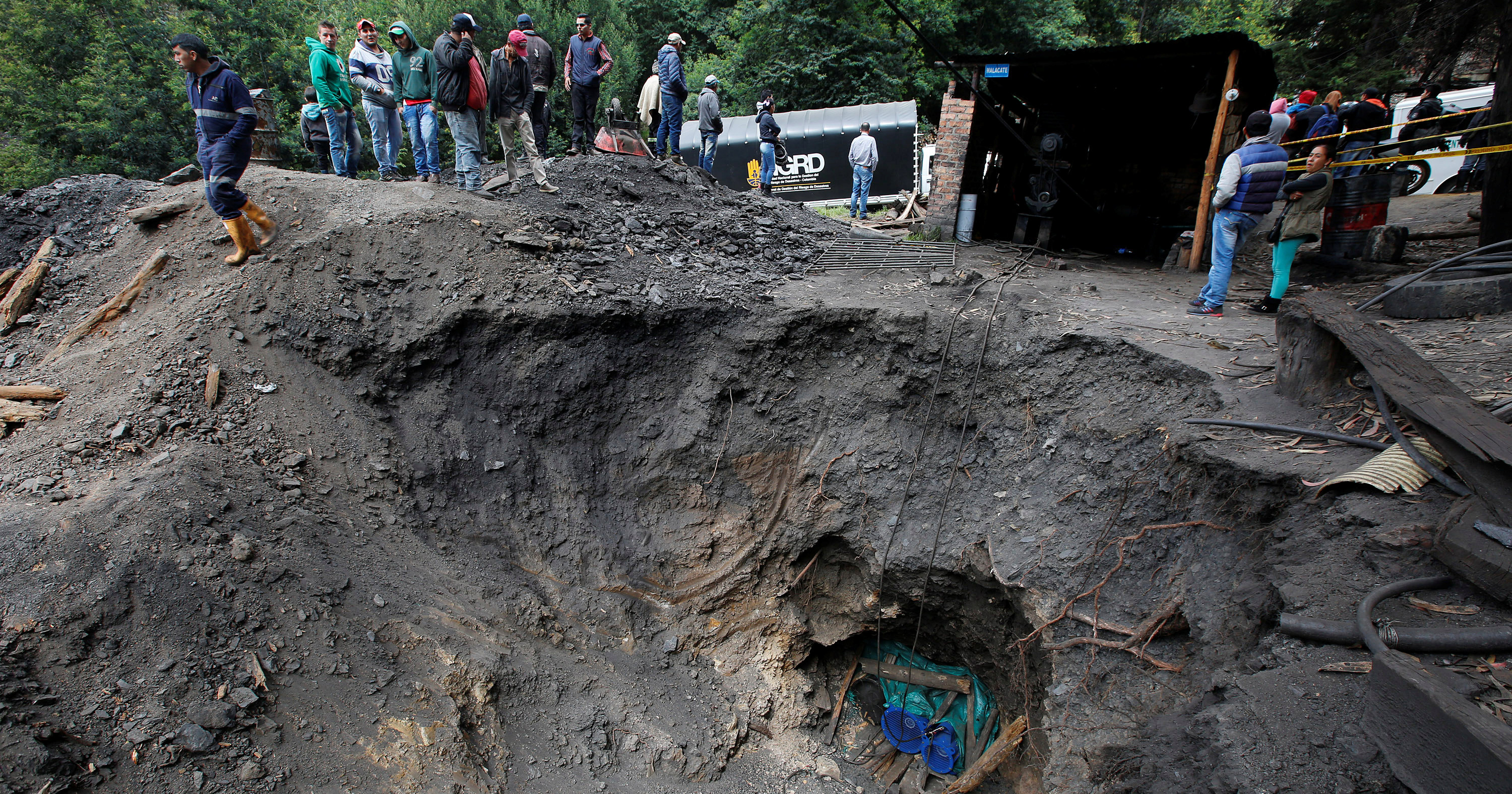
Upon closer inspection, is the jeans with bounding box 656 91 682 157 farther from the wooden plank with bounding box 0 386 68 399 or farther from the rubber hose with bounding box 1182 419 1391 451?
the rubber hose with bounding box 1182 419 1391 451

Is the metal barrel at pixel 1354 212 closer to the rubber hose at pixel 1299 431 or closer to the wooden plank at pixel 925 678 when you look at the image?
the rubber hose at pixel 1299 431

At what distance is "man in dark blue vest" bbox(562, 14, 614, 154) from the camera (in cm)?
785

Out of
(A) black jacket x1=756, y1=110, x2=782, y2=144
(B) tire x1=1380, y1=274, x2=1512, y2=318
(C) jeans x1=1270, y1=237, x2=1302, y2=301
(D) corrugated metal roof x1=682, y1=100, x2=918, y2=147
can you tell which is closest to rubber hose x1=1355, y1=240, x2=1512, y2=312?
(B) tire x1=1380, y1=274, x2=1512, y2=318

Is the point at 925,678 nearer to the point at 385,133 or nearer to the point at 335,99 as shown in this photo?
the point at 385,133

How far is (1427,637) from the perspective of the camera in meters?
2.09

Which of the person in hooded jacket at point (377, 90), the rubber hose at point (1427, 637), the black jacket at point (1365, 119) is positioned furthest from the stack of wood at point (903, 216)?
the rubber hose at point (1427, 637)

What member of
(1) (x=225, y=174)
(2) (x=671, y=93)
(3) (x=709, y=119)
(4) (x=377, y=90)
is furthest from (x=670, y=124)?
(1) (x=225, y=174)

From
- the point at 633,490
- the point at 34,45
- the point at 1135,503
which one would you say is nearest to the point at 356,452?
the point at 633,490

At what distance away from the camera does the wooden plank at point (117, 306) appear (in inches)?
188

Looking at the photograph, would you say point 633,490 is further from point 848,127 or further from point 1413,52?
point 848,127

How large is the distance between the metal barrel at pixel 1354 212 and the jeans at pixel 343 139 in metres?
10.4

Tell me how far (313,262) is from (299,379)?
1053 millimetres

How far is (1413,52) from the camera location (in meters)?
7.40

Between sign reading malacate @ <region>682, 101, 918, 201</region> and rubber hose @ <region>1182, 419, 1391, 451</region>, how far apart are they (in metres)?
11.6
